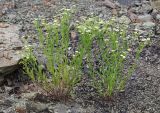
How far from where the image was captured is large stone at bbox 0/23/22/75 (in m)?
5.71

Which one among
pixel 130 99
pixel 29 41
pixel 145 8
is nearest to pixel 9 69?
pixel 29 41

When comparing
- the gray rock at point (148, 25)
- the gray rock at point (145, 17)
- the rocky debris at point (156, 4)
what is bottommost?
the gray rock at point (148, 25)

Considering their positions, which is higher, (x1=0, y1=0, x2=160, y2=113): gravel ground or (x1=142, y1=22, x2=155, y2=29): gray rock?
(x1=142, y1=22, x2=155, y2=29): gray rock

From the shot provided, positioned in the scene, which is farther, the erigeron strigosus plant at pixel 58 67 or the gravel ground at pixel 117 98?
the gravel ground at pixel 117 98

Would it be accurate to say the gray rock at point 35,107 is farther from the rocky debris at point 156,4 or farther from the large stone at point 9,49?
the rocky debris at point 156,4

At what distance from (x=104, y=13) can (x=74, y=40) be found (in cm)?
123

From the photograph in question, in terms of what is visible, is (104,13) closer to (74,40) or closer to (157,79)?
(74,40)

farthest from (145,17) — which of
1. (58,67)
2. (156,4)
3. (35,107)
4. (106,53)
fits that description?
(35,107)

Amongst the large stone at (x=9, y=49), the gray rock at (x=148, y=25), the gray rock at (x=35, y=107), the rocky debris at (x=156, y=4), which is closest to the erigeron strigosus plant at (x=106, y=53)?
the gray rock at (x=35, y=107)

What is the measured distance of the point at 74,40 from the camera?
6.85 m

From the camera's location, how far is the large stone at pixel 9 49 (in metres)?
5.71

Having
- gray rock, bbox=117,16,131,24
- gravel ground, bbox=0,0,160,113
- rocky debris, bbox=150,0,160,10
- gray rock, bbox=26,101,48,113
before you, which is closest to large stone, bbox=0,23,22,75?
gravel ground, bbox=0,0,160,113

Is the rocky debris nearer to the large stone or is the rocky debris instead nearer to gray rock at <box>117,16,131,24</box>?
gray rock at <box>117,16,131,24</box>

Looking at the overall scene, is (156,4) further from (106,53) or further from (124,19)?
(106,53)
